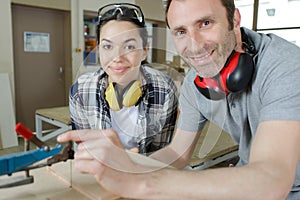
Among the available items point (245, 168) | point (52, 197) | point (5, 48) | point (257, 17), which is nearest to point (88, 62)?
point (52, 197)

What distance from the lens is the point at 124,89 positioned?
740 millimetres

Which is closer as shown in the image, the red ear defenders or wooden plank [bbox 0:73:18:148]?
the red ear defenders

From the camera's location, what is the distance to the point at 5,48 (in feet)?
10.1

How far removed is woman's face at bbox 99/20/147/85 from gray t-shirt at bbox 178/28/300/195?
205 millimetres

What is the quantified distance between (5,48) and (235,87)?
3.08 m

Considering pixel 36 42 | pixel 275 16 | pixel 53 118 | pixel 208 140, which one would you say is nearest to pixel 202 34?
pixel 208 140

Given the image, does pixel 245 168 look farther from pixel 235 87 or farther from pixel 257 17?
pixel 257 17

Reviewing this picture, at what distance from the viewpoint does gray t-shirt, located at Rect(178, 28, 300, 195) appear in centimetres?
60

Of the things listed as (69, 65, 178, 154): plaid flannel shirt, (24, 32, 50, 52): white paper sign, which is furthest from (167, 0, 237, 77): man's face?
(24, 32, 50, 52): white paper sign

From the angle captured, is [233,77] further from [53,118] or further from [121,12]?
[53,118]

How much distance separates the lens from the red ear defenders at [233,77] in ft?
2.23

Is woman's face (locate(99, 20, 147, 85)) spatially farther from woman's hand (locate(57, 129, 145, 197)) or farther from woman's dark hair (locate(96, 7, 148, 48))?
woman's hand (locate(57, 129, 145, 197))

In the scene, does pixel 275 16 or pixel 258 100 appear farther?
pixel 275 16

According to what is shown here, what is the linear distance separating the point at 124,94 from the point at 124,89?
14 millimetres
